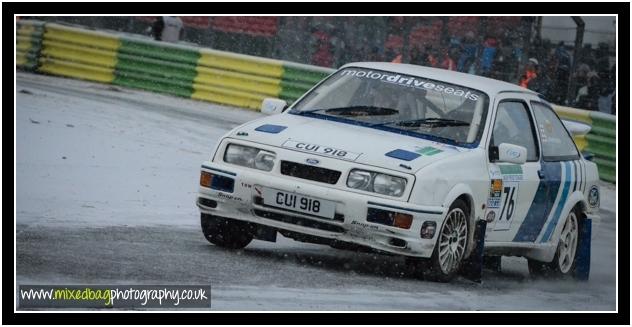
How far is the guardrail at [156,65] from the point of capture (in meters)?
18.8

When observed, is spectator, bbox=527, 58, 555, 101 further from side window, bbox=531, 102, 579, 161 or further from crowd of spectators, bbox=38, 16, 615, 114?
side window, bbox=531, 102, 579, 161

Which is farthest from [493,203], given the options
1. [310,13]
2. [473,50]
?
[473,50]

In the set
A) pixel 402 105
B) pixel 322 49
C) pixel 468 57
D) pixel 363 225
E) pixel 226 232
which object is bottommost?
pixel 226 232

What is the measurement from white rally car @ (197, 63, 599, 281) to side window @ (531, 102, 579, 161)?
0.01 metres

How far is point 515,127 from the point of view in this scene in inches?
352

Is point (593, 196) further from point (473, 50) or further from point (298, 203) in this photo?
point (473, 50)

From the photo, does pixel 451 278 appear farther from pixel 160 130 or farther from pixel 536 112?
pixel 160 130

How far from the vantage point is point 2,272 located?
23.1 feet

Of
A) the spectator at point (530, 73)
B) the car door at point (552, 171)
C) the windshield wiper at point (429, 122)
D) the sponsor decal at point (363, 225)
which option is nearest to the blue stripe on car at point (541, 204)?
the car door at point (552, 171)

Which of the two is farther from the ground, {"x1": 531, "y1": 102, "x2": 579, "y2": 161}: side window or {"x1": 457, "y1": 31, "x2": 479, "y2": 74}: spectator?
{"x1": 457, "y1": 31, "x2": 479, "y2": 74}: spectator

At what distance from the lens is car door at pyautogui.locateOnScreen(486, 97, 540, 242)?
8.42 metres

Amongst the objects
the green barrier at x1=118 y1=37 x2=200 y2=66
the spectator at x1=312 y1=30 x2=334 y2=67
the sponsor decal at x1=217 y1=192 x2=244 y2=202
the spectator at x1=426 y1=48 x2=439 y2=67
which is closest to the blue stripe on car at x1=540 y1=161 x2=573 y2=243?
the sponsor decal at x1=217 y1=192 x2=244 y2=202

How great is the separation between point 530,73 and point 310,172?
817cm

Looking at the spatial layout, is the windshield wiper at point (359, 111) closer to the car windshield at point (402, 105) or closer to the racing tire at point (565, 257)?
the car windshield at point (402, 105)
